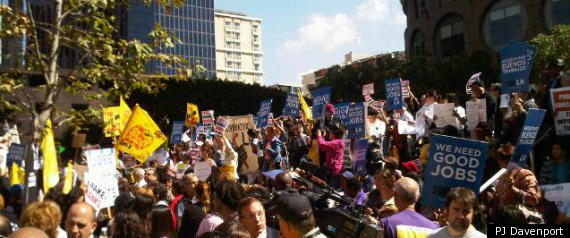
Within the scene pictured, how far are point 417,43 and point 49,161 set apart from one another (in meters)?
57.1

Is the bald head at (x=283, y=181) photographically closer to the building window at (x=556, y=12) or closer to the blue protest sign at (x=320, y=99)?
the blue protest sign at (x=320, y=99)

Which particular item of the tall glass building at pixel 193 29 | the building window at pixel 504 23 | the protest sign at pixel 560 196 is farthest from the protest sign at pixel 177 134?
the tall glass building at pixel 193 29

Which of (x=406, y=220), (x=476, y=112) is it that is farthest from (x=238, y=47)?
(x=406, y=220)

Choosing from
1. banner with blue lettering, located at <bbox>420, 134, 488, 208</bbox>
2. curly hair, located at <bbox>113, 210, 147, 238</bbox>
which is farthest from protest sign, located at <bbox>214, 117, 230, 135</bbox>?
banner with blue lettering, located at <bbox>420, 134, 488, 208</bbox>

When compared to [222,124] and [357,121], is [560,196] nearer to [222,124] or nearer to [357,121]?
[357,121]

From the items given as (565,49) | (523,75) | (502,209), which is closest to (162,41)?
(523,75)

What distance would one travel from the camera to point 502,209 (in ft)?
14.9

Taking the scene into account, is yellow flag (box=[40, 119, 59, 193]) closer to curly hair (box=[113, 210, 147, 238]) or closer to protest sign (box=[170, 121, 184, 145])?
curly hair (box=[113, 210, 147, 238])

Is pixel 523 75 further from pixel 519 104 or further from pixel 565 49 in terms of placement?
pixel 565 49

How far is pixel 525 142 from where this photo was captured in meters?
6.29

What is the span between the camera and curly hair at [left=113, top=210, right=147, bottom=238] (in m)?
5.10

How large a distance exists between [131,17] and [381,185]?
83756 mm

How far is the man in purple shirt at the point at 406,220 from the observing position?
4.53 metres

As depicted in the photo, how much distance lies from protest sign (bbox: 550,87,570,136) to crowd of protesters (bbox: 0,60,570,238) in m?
0.15
